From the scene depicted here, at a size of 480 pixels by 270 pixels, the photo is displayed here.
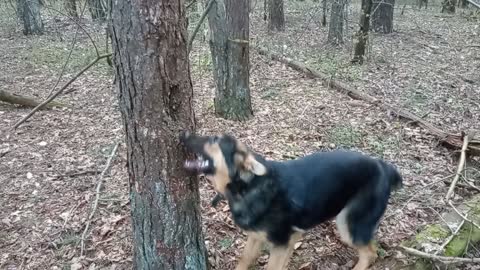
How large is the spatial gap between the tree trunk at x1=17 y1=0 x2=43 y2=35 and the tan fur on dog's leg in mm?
13547

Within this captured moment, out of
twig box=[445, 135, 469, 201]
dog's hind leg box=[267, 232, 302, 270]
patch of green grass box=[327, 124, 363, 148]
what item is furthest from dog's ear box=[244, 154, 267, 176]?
patch of green grass box=[327, 124, 363, 148]

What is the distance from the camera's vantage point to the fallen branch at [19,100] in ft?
→ 25.5

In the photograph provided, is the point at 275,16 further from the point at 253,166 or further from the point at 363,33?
the point at 253,166

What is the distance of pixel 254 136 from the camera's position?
21.5 ft

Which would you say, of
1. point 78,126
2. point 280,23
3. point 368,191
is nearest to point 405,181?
point 368,191

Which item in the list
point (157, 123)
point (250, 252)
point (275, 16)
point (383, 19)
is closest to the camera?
point (157, 123)

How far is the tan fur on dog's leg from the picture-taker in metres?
3.77

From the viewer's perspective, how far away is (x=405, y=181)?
17.6ft

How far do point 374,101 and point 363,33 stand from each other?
10.3ft

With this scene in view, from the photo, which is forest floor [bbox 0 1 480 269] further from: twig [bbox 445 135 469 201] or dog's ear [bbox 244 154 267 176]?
dog's ear [bbox 244 154 267 176]

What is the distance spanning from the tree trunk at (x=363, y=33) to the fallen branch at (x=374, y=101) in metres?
1.51

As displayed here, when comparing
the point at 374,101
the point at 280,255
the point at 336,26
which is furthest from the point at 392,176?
the point at 336,26

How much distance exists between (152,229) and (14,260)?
6.05 feet

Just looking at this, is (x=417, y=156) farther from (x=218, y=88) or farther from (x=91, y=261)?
(x=91, y=261)
